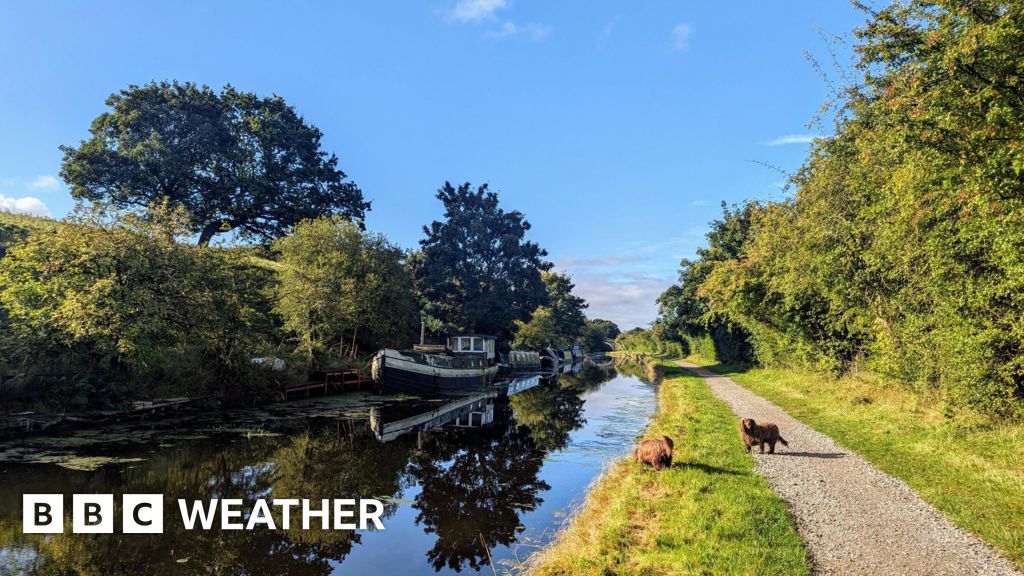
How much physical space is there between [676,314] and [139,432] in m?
40.8

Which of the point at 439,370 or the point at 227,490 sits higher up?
the point at 439,370

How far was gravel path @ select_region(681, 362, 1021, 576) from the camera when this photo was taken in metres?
5.52

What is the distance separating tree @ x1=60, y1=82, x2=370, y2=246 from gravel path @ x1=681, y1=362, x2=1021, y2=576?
154ft

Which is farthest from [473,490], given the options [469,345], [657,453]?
[469,345]

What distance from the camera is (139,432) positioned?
1521 cm

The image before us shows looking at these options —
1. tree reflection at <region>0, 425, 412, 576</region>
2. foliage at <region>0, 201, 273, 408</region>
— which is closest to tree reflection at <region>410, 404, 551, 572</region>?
tree reflection at <region>0, 425, 412, 576</region>

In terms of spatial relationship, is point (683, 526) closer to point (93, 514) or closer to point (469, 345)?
point (93, 514)

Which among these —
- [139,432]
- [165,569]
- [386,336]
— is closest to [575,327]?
[386,336]

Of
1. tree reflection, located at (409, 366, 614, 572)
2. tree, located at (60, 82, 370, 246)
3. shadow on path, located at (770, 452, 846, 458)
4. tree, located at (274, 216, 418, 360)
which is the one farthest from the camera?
tree, located at (60, 82, 370, 246)

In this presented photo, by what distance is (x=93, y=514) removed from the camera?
886 centimetres

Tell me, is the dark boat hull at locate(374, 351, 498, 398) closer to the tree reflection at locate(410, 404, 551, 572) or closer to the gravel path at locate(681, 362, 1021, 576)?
the tree reflection at locate(410, 404, 551, 572)

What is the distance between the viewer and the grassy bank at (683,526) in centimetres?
577

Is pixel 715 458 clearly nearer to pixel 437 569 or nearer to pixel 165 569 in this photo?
pixel 437 569

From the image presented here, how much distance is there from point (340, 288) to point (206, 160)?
29739 millimetres
